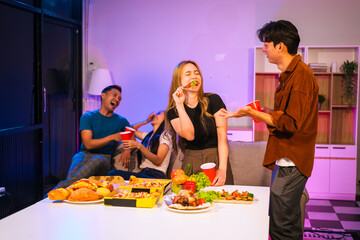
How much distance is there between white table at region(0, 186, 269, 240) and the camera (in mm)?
1818

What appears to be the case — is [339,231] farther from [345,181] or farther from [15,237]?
[15,237]

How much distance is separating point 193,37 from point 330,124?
2.32 metres

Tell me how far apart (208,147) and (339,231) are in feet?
6.71

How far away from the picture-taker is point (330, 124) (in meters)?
5.79

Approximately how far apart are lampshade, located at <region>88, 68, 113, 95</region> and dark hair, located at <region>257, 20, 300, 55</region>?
3.90 metres

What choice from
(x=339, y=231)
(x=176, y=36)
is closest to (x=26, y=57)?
(x=176, y=36)

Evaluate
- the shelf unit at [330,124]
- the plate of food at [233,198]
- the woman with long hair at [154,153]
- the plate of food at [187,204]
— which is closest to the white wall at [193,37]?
the shelf unit at [330,124]

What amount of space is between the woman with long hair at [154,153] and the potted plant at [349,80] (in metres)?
3.03

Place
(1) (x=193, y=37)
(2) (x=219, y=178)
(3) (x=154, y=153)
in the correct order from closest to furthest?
(2) (x=219, y=178) → (3) (x=154, y=153) → (1) (x=193, y=37)

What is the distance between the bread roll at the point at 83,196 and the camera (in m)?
2.29

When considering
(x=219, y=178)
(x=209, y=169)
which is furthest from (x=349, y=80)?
(x=209, y=169)

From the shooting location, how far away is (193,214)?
211 centimetres

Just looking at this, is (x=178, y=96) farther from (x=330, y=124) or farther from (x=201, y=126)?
(x=330, y=124)

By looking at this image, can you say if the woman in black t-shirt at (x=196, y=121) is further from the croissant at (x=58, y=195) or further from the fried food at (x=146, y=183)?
the croissant at (x=58, y=195)
